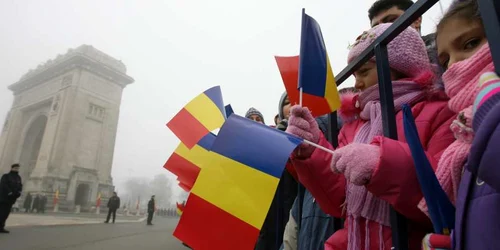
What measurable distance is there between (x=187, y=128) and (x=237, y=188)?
149 centimetres

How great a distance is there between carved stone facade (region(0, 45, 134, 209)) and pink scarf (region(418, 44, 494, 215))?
1273 inches

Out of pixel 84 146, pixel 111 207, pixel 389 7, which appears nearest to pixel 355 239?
pixel 389 7

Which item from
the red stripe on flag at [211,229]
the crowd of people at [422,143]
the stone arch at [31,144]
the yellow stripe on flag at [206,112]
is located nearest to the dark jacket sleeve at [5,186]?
the yellow stripe on flag at [206,112]

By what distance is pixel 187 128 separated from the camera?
2.39 m

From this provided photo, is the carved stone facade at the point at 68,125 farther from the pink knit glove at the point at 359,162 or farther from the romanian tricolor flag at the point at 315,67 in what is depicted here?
the pink knit glove at the point at 359,162

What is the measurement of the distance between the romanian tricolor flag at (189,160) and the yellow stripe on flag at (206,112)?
0.52 feet

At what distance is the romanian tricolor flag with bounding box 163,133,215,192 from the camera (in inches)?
98.2

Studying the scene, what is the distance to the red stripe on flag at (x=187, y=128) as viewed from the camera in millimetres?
2344

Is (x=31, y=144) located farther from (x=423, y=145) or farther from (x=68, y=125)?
(x=423, y=145)

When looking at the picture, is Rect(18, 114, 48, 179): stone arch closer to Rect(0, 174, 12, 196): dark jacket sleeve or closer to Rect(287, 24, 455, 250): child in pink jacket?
Rect(0, 174, 12, 196): dark jacket sleeve

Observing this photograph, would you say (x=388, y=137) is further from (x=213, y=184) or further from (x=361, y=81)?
(x=213, y=184)

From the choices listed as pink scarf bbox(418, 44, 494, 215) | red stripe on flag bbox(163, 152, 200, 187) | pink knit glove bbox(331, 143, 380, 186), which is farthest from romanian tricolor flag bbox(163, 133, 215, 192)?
pink scarf bbox(418, 44, 494, 215)

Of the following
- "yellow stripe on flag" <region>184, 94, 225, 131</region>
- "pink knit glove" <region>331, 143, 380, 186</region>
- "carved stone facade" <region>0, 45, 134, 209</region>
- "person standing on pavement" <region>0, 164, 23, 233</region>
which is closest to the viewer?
"pink knit glove" <region>331, 143, 380, 186</region>

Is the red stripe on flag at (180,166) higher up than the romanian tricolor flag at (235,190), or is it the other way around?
the red stripe on flag at (180,166)
